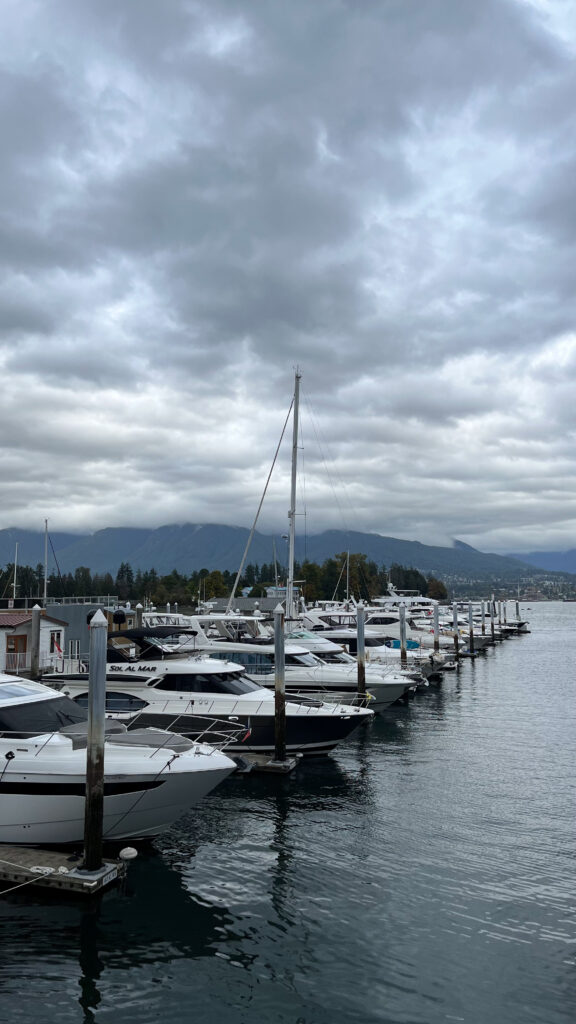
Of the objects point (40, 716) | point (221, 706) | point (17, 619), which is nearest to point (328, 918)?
point (40, 716)

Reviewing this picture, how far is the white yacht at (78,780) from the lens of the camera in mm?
12594

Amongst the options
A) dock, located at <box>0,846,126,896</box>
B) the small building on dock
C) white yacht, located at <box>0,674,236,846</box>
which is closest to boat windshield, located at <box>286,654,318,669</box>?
the small building on dock

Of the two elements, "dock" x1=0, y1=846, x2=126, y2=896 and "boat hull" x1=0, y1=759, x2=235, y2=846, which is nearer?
"dock" x1=0, y1=846, x2=126, y2=896

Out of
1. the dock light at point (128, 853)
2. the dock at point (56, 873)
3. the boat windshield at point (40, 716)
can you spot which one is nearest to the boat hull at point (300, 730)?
the boat windshield at point (40, 716)

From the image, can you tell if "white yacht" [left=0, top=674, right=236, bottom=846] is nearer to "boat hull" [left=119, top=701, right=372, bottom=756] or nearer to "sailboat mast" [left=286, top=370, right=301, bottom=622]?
"boat hull" [left=119, top=701, right=372, bottom=756]

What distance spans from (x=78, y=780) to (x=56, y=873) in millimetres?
1522

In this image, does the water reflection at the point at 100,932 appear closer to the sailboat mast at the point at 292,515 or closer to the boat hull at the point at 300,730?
the boat hull at the point at 300,730

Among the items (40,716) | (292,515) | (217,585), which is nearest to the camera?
(40,716)

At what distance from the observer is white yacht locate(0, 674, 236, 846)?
12.6 meters

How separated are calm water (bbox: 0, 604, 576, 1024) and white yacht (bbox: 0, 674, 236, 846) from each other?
988 millimetres

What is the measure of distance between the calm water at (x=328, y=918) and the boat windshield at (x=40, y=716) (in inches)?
118

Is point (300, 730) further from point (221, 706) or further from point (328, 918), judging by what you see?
point (328, 918)

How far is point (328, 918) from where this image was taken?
432 inches

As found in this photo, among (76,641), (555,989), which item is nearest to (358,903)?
(555,989)
